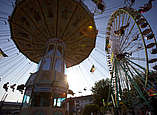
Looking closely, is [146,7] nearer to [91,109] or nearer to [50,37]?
[50,37]

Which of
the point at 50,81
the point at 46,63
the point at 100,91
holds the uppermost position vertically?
the point at 46,63

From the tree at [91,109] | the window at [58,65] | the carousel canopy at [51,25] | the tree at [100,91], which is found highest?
the carousel canopy at [51,25]

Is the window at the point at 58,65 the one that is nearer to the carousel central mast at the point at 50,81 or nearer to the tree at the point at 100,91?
the carousel central mast at the point at 50,81

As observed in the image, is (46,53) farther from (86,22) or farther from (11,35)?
(86,22)

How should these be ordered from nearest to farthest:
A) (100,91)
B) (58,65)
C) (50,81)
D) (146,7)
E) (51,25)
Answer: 1. (50,81)
2. (146,7)
3. (58,65)
4. (51,25)
5. (100,91)

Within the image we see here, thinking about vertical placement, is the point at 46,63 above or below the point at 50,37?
below

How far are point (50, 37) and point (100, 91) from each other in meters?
21.7

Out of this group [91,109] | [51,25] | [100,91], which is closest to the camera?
[51,25]

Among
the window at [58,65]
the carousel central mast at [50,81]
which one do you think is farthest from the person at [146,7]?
the window at [58,65]

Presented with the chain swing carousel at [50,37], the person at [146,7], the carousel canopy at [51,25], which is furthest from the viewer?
the carousel canopy at [51,25]

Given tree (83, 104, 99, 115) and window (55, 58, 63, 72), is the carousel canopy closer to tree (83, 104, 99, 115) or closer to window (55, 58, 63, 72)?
window (55, 58, 63, 72)

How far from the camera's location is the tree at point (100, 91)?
29442 mm

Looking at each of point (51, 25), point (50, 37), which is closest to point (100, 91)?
point (50, 37)

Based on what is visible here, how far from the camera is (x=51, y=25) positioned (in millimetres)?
15602
